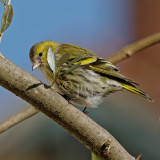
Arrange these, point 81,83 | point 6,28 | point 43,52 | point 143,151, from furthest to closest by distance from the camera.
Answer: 1. point 143,151
2. point 43,52
3. point 81,83
4. point 6,28

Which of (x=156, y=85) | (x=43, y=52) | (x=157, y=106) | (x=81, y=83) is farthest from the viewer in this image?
(x=156, y=85)

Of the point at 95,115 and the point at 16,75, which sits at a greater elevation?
the point at 95,115

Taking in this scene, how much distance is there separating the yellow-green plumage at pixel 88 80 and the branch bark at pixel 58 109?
107cm

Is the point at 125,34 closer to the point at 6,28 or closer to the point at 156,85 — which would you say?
the point at 156,85

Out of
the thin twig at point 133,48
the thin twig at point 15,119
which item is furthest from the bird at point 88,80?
the thin twig at point 15,119

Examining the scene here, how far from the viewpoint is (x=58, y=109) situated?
1308mm

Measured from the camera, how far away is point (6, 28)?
116 centimetres

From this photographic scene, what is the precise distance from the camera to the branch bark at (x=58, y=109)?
47.8 inches

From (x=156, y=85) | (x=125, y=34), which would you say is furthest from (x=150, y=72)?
(x=125, y=34)

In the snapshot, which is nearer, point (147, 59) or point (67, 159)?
point (67, 159)

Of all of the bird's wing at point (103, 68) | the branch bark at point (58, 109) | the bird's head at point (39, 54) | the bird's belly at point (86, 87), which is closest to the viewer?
the branch bark at point (58, 109)

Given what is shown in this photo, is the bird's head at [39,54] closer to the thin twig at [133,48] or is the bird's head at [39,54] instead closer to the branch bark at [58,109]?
the thin twig at [133,48]

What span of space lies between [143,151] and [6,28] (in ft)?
9.59

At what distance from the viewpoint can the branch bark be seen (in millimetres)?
1215
